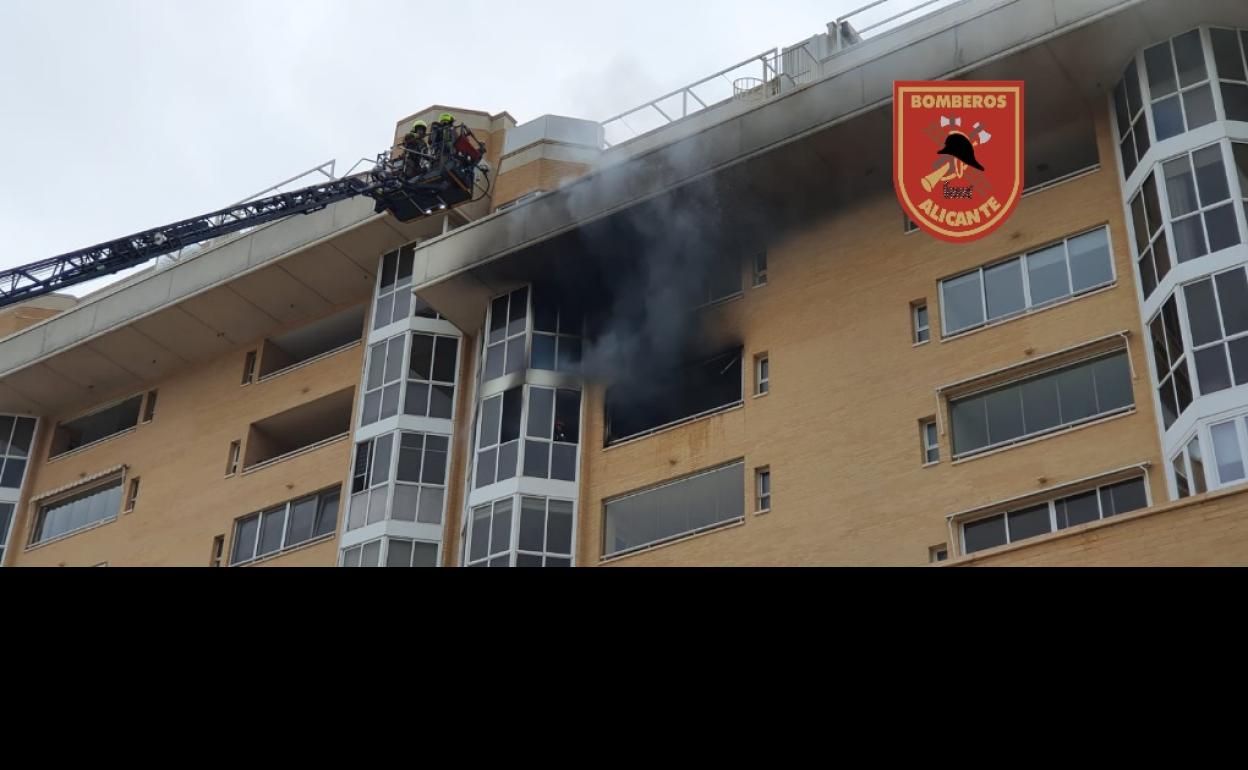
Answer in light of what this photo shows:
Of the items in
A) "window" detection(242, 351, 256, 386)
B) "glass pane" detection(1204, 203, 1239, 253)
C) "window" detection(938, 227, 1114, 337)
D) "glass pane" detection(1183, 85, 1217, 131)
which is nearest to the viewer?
"glass pane" detection(1204, 203, 1239, 253)

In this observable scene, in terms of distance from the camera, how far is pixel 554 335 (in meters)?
32.4

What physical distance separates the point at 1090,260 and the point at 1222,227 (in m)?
2.42

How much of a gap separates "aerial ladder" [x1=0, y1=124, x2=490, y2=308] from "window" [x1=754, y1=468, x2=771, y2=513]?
11.7 metres

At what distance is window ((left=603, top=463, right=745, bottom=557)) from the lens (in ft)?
92.6

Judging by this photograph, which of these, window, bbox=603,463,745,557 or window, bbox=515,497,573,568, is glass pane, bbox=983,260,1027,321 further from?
window, bbox=515,497,573,568

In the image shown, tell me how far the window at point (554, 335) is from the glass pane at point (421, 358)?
3.46 m

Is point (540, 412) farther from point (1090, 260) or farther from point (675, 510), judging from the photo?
point (1090, 260)

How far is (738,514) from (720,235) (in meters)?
6.05

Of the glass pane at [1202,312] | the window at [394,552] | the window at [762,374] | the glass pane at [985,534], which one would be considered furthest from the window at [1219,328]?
the window at [394,552]

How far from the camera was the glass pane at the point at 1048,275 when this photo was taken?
2581 centimetres

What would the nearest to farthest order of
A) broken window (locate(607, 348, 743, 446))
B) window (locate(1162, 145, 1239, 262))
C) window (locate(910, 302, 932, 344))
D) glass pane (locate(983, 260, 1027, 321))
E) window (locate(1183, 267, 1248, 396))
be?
window (locate(1183, 267, 1248, 396))
window (locate(1162, 145, 1239, 262))
glass pane (locate(983, 260, 1027, 321))
window (locate(910, 302, 932, 344))
broken window (locate(607, 348, 743, 446))

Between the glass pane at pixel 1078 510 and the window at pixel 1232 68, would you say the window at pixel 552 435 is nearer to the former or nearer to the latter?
the glass pane at pixel 1078 510

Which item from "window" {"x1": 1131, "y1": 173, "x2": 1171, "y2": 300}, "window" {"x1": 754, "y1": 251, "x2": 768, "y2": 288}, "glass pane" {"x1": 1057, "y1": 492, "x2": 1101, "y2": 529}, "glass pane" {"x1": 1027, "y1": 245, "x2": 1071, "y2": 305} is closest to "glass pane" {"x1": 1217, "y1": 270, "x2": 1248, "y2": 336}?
"window" {"x1": 1131, "y1": 173, "x2": 1171, "y2": 300}

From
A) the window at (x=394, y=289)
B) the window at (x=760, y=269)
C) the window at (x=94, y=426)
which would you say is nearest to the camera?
the window at (x=760, y=269)
